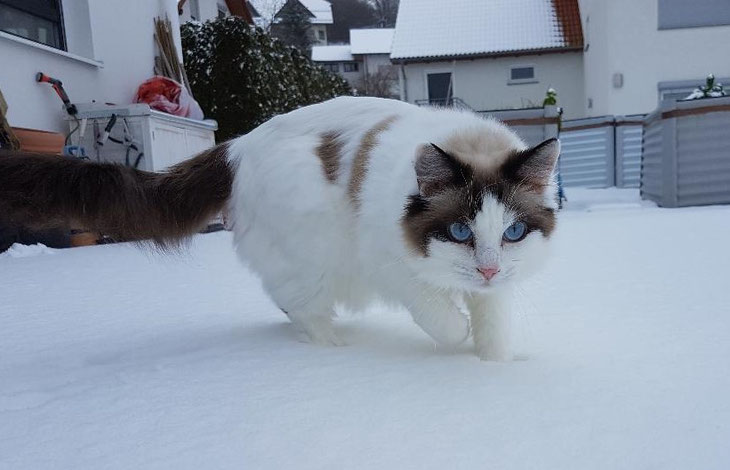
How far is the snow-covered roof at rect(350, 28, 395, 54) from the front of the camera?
111ft

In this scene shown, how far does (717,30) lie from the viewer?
12555 millimetres

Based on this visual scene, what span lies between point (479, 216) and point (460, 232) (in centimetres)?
7

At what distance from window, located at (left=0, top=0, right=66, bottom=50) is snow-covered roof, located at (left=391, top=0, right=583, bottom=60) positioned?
11.4 meters

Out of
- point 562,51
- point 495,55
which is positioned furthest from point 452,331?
point 562,51

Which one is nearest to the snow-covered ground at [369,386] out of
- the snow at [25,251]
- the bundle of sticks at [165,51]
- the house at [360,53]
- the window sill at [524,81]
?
the snow at [25,251]

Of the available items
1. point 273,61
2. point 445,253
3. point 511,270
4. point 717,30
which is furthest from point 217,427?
point 717,30

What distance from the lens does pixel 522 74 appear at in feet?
54.9

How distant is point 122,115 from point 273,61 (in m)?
5.71

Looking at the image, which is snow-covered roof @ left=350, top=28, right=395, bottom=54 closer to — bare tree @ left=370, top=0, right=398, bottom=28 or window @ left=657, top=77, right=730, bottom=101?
bare tree @ left=370, top=0, right=398, bottom=28

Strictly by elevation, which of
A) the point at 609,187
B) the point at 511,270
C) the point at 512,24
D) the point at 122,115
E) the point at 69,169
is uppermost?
the point at 512,24

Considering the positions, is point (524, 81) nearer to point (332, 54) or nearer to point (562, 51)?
point (562, 51)

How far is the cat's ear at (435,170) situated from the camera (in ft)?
5.48

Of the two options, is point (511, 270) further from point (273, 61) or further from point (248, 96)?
point (273, 61)

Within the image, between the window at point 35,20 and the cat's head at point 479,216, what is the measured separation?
4.97 m
